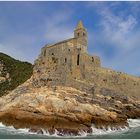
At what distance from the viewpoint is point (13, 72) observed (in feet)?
187

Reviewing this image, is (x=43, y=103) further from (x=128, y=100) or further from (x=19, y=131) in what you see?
(x=128, y=100)

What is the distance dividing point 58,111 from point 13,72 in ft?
63.0

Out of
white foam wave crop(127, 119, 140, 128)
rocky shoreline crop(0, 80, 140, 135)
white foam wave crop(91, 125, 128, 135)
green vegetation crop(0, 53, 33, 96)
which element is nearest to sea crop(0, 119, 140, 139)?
white foam wave crop(91, 125, 128, 135)

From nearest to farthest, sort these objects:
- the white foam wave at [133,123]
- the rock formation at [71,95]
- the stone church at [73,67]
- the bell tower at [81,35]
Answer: the rock formation at [71,95] < the white foam wave at [133,123] < the stone church at [73,67] < the bell tower at [81,35]

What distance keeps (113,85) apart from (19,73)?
12628 mm

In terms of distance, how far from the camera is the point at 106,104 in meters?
45.5

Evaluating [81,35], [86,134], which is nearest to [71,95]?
[86,134]

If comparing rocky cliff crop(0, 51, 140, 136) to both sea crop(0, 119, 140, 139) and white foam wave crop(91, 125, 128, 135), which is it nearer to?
white foam wave crop(91, 125, 128, 135)

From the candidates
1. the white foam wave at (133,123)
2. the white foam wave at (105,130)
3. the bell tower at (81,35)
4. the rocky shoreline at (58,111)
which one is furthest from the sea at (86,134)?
the bell tower at (81,35)

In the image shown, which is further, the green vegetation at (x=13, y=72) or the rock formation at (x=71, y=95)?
the green vegetation at (x=13, y=72)

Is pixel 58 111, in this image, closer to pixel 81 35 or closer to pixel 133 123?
pixel 133 123

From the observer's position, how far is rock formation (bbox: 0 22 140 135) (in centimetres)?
3831

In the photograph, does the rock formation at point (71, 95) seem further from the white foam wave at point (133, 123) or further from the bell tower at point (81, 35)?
the white foam wave at point (133, 123)

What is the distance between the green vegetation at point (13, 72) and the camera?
51.6m
